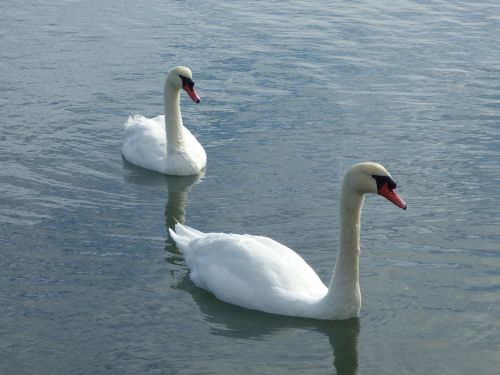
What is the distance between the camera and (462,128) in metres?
14.5

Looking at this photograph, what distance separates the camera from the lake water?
28.3ft

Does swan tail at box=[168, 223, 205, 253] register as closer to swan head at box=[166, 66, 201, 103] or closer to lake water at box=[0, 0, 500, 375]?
lake water at box=[0, 0, 500, 375]

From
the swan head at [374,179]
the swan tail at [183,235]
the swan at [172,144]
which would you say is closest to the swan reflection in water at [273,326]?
the swan tail at [183,235]

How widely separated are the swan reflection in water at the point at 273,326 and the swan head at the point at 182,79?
4.56 m

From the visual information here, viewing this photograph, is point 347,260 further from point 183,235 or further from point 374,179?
point 183,235

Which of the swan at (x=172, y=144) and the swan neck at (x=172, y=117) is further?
the swan neck at (x=172, y=117)

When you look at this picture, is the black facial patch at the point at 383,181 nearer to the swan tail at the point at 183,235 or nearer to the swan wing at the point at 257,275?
the swan wing at the point at 257,275

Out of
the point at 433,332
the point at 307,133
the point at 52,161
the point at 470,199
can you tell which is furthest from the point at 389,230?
the point at 52,161

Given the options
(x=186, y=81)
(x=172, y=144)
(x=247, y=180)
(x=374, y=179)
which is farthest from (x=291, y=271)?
(x=186, y=81)

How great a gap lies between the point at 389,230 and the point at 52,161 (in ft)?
14.6

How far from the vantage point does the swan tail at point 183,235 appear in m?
10.1

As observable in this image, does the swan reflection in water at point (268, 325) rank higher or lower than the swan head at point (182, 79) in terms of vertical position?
lower

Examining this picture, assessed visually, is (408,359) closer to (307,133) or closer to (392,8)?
(307,133)

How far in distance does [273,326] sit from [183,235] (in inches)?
71.2
